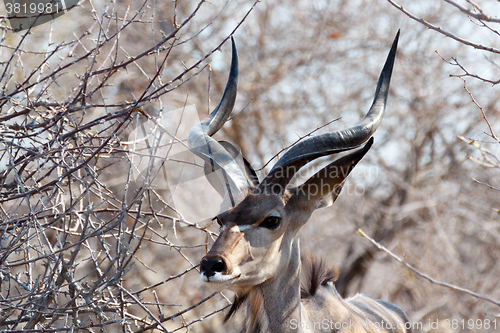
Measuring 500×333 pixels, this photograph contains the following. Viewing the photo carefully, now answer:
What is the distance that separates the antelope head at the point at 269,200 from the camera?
3.00m

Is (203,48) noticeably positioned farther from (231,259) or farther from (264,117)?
(231,259)

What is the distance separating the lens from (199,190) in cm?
1034

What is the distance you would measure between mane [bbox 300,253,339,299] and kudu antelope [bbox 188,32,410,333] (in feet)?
0.28

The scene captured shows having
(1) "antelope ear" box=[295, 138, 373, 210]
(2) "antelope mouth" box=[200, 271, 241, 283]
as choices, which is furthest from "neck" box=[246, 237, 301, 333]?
(1) "antelope ear" box=[295, 138, 373, 210]

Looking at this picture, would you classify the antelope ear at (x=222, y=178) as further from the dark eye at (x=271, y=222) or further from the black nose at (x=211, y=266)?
the black nose at (x=211, y=266)

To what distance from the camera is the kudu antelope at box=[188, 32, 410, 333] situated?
306 centimetres

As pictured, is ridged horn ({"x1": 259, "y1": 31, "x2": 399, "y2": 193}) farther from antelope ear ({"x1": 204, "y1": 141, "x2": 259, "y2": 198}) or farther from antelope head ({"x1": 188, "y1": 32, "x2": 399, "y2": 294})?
antelope ear ({"x1": 204, "y1": 141, "x2": 259, "y2": 198})

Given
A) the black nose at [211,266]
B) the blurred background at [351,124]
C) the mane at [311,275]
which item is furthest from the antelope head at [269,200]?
the blurred background at [351,124]

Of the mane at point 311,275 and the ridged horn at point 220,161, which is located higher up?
the ridged horn at point 220,161

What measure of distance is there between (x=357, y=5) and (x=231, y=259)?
33.8ft

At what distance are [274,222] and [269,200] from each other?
14 cm

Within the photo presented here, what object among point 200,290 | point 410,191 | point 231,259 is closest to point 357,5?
point 410,191

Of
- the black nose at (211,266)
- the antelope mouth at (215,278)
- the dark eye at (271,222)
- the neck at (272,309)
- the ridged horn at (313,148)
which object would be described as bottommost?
the neck at (272,309)

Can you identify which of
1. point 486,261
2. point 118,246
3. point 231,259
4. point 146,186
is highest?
point 146,186
